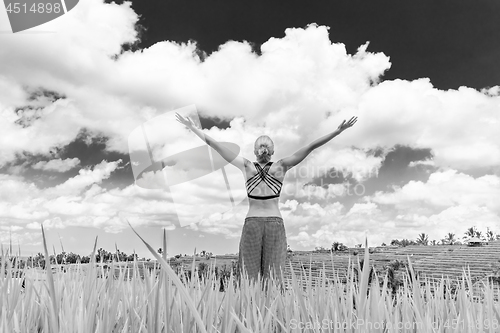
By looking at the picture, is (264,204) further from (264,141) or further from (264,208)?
(264,141)

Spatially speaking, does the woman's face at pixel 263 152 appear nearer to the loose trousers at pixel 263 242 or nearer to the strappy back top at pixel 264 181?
the strappy back top at pixel 264 181

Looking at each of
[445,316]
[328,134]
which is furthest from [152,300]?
[328,134]

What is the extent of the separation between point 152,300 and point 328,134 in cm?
333

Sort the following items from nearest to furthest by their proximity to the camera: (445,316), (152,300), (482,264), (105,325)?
(105,325) → (152,300) → (445,316) → (482,264)

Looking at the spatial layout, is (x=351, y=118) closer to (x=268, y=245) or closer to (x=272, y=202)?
(x=272, y=202)

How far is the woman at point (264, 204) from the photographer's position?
14.1 ft

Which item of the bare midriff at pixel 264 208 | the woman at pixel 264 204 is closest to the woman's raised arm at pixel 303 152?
the woman at pixel 264 204

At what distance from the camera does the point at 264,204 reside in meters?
4.38

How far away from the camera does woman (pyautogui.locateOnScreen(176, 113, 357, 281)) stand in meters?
4.29

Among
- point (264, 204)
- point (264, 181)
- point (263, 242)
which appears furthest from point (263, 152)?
point (263, 242)

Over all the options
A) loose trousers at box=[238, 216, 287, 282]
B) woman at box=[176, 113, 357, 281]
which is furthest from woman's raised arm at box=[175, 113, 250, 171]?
loose trousers at box=[238, 216, 287, 282]

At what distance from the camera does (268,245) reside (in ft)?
14.1

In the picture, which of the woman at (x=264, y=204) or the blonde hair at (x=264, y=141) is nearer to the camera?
the woman at (x=264, y=204)

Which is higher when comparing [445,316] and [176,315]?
[176,315]
